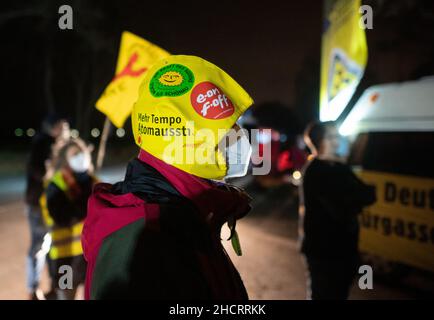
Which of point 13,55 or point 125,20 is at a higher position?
point 125,20

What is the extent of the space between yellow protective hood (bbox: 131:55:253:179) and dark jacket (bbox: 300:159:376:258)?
197 cm

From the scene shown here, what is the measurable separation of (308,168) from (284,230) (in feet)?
16.5

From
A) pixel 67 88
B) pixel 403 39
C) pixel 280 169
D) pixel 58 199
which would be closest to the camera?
pixel 58 199

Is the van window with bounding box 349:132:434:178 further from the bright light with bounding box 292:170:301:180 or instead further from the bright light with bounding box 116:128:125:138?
the bright light with bounding box 116:128:125:138

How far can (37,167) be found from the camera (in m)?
4.54

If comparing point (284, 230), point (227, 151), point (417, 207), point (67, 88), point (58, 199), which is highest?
point (67, 88)

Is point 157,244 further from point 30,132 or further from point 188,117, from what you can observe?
point 30,132

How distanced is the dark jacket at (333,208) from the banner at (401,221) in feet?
6.00

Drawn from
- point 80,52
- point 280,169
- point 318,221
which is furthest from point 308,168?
point 80,52

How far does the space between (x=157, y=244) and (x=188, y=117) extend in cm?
41

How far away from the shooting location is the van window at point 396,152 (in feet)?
15.3

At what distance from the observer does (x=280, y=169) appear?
537 inches

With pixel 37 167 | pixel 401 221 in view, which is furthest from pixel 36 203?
pixel 401 221

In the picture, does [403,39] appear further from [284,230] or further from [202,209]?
[202,209]
